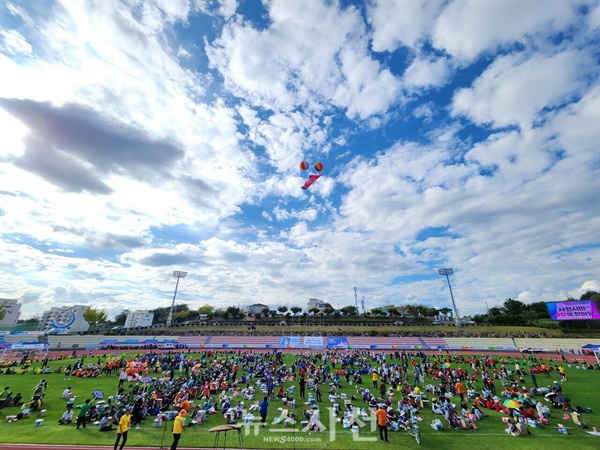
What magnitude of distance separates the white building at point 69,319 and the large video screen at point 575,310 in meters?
97.3

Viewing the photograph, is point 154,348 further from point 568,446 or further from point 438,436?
point 568,446

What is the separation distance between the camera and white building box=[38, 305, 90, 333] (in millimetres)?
53781

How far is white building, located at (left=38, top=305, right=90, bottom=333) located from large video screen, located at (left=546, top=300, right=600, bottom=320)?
97270mm

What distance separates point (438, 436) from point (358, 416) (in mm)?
3824

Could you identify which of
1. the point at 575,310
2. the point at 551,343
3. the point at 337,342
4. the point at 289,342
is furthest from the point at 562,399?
the point at 575,310

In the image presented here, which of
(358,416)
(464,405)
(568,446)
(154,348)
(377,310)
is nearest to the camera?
(568,446)

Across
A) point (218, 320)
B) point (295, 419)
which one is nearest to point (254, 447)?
point (295, 419)

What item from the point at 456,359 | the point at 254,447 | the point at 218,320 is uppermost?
the point at 218,320

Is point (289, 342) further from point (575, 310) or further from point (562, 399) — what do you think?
point (575, 310)

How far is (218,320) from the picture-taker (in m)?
92.2

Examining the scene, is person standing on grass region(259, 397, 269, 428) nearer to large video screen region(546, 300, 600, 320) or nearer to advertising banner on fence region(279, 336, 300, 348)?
advertising banner on fence region(279, 336, 300, 348)

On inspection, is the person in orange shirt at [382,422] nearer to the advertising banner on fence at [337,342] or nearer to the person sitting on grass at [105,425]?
the person sitting on grass at [105,425]

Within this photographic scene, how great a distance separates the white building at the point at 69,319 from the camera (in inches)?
2117

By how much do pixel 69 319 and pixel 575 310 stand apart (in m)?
102
